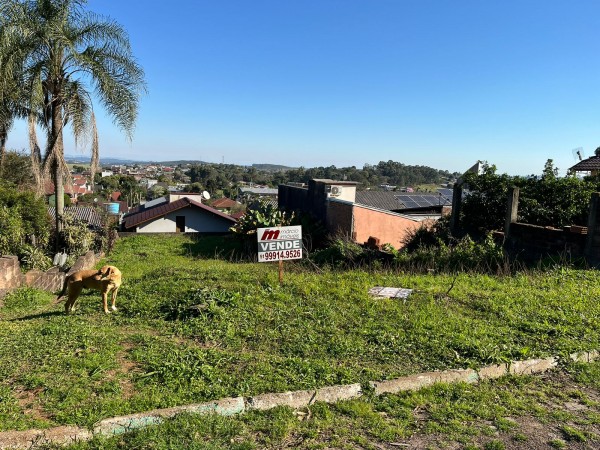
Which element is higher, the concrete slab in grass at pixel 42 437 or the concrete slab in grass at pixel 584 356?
the concrete slab in grass at pixel 584 356

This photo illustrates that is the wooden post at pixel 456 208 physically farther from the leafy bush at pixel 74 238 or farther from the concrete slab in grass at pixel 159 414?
the leafy bush at pixel 74 238

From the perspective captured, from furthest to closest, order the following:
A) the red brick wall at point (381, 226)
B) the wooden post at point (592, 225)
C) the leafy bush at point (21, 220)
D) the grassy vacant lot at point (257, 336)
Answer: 1. the red brick wall at point (381, 226)
2. the leafy bush at point (21, 220)
3. the wooden post at point (592, 225)
4. the grassy vacant lot at point (257, 336)

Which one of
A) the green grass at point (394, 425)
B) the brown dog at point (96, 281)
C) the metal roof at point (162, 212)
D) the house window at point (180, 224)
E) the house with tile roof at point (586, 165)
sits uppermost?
the house with tile roof at point (586, 165)

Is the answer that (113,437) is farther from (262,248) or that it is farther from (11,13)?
(11,13)

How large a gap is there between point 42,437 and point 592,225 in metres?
9.40

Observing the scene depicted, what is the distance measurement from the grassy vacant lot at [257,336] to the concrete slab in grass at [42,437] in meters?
0.11

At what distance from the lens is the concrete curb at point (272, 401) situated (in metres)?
2.97

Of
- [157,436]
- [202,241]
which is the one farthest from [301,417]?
[202,241]

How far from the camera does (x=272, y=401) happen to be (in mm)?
3613

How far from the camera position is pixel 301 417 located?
137 inches

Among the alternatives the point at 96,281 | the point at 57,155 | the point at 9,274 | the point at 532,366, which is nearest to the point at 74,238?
the point at 57,155

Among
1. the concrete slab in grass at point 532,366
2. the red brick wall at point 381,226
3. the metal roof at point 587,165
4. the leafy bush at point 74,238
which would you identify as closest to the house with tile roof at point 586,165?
the metal roof at point 587,165

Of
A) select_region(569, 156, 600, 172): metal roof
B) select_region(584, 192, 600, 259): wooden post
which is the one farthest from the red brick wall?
select_region(569, 156, 600, 172): metal roof

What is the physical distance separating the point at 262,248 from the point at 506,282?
4.24 metres
